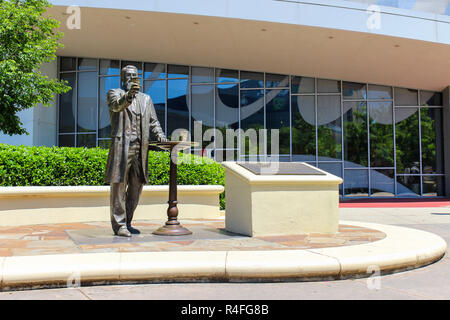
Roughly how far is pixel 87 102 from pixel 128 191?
666 inches

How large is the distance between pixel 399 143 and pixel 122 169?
18.2 meters

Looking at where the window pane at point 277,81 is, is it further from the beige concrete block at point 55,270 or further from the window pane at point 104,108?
the beige concrete block at point 55,270

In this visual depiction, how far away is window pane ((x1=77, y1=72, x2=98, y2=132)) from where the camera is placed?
21.8 meters

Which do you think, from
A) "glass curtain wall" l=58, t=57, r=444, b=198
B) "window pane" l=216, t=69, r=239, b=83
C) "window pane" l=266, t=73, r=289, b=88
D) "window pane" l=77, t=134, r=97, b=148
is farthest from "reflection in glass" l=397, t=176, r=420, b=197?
"window pane" l=77, t=134, r=97, b=148

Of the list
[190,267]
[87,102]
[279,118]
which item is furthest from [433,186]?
[190,267]

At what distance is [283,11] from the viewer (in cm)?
1540

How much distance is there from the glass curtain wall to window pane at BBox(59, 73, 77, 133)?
6.71 ft

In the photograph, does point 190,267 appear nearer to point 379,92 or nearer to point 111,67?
point 111,67

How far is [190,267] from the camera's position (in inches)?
162

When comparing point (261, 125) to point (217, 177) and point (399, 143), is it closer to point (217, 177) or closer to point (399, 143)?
point (399, 143)

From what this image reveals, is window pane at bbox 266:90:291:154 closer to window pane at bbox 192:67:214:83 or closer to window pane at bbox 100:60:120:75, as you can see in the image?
window pane at bbox 192:67:214:83

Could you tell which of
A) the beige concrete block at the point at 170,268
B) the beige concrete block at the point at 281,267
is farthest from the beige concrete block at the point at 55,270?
the beige concrete block at the point at 281,267

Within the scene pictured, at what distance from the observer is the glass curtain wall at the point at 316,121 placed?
829 inches

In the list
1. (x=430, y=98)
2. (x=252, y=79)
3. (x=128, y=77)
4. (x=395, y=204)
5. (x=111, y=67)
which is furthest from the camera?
(x=111, y=67)
